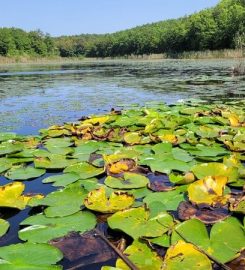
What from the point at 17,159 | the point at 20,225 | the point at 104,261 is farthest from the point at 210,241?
the point at 17,159

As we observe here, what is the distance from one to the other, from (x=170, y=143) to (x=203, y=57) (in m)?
26.7

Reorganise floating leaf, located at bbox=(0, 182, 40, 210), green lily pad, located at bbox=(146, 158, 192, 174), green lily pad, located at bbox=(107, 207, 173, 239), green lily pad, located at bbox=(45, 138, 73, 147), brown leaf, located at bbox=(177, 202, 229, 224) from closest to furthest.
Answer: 1. green lily pad, located at bbox=(107, 207, 173, 239)
2. brown leaf, located at bbox=(177, 202, 229, 224)
3. floating leaf, located at bbox=(0, 182, 40, 210)
4. green lily pad, located at bbox=(146, 158, 192, 174)
5. green lily pad, located at bbox=(45, 138, 73, 147)

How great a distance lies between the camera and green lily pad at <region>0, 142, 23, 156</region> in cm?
244

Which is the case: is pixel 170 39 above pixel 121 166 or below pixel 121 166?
above

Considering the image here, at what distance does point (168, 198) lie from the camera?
1604mm

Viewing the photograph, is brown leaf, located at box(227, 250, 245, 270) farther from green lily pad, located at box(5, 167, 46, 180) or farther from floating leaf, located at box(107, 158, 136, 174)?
green lily pad, located at box(5, 167, 46, 180)

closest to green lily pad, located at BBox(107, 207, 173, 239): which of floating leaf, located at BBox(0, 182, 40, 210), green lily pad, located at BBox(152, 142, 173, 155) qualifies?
floating leaf, located at BBox(0, 182, 40, 210)

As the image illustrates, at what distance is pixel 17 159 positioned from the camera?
2.32 meters

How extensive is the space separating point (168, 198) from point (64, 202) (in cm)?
47

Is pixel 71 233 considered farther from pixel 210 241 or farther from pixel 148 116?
pixel 148 116

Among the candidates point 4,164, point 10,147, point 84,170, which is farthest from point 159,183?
point 10,147

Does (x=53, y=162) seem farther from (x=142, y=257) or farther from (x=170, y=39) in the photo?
(x=170, y=39)

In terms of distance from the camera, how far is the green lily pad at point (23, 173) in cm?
200

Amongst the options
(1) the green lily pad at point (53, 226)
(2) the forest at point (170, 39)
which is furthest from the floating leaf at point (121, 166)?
(2) the forest at point (170, 39)
